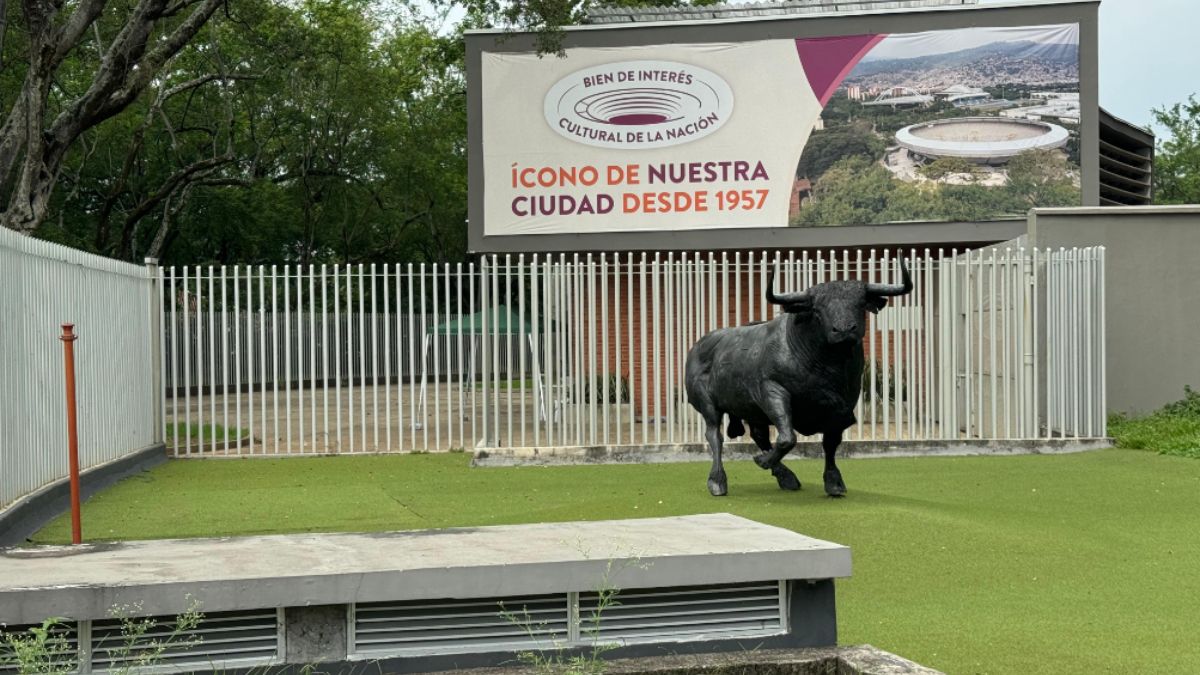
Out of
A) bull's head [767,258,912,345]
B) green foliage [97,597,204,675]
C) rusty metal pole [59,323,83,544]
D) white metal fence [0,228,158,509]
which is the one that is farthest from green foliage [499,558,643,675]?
white metal fence [0,228,158,509]

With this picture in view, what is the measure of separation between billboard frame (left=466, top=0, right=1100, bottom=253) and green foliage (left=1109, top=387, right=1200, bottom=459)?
12.4 feet

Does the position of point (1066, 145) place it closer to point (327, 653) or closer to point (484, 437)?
point (484, 437)

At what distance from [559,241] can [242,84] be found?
1571cm

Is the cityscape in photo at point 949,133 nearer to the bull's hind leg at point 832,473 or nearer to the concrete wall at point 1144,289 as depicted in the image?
the concrete wall at point 1144,289

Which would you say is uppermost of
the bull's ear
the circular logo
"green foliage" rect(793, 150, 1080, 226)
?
the circular logo

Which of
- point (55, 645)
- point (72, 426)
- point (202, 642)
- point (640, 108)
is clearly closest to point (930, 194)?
point (640, 108)

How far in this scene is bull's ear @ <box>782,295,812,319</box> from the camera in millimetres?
10391

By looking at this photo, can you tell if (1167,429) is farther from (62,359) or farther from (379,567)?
(379,567)

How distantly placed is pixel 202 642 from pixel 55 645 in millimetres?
417

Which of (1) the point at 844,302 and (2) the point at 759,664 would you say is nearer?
(2) the point at 759,664

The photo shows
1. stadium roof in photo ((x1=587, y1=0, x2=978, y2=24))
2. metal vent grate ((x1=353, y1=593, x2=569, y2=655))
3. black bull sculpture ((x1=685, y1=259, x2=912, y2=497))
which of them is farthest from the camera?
stadium roof in photo ((x1=587, y1=0, x2=978, y2=24))

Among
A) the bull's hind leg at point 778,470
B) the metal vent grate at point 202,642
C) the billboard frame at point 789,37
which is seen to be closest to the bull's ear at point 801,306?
the bull's hind leg at point 778,470

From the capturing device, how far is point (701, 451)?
1573cm

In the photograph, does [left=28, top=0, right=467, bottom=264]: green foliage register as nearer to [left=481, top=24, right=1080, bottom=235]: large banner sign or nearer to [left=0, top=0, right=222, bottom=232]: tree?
[left=481, top=24, right=1080, bottom=235]: large banner sign
